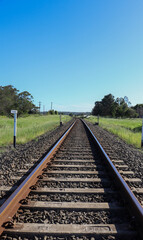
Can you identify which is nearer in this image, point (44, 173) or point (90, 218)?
point (90, 218)

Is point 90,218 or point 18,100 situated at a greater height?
point 18,100

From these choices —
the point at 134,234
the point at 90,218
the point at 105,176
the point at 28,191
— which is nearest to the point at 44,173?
the point at 28,191

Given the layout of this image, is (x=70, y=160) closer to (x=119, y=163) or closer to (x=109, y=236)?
(x=119, y=163)

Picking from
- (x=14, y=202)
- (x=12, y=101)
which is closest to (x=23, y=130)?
(x=14, y=202)

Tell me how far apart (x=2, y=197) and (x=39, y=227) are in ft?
3.51

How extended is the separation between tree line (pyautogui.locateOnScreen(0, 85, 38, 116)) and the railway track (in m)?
43.8

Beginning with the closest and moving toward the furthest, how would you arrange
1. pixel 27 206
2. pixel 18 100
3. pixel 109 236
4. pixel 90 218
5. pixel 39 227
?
pixel 109 236, pixel 39 227, pixel 90 218, pixel 27 206, pixel 18 100

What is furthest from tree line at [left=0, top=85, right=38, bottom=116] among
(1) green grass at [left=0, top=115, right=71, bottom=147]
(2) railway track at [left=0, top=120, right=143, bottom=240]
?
(2) railway track at [left=0, top=120, right=143, bottom=240]

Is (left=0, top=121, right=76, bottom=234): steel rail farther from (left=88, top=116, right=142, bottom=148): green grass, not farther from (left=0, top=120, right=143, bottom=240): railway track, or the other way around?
(left=88, top=116, right=142, bottom=148): green grass

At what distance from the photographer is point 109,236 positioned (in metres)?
1.88

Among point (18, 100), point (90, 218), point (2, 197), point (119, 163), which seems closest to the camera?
point (90, 218)

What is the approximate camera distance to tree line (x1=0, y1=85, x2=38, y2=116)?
4384 cm

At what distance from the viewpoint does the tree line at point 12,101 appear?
43.8 metres

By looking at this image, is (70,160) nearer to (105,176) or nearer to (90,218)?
(105,176)
